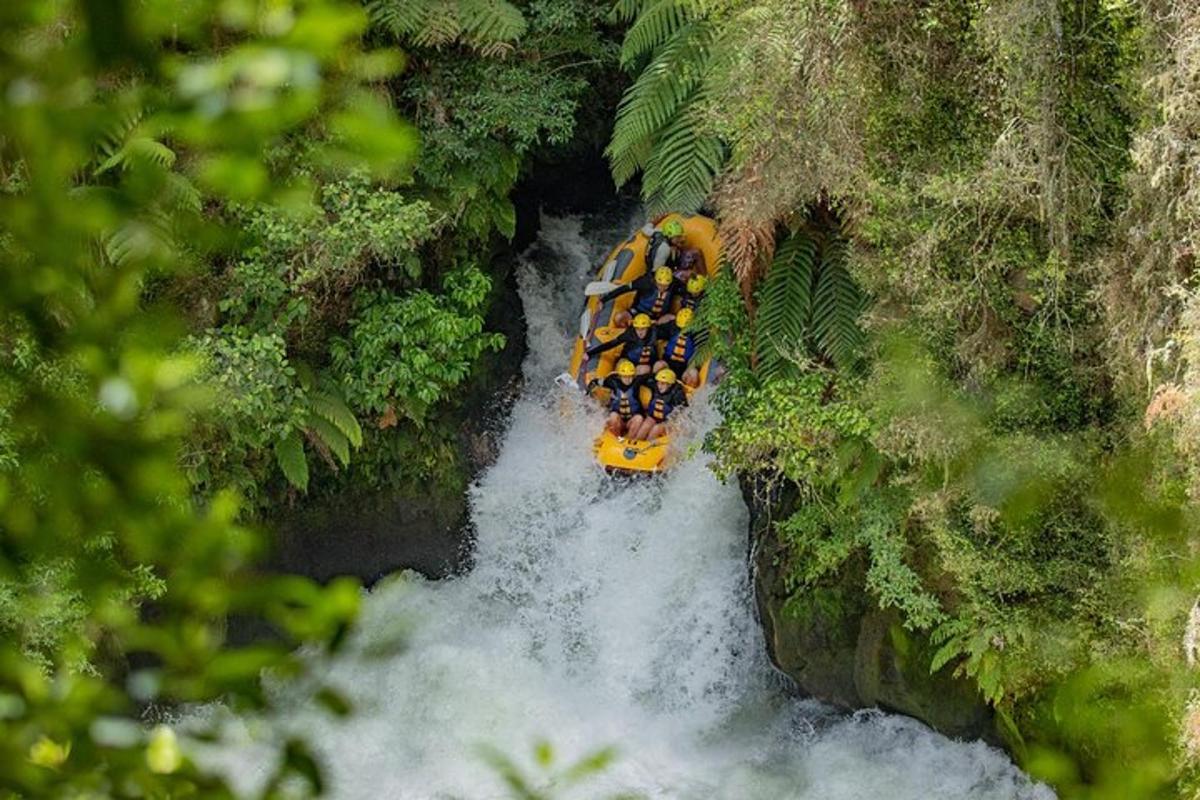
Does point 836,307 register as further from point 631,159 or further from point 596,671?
point 596,671

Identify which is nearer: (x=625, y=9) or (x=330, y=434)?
(x=330, y=434)

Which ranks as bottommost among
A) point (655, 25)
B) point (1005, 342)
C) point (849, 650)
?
point (849, 650)

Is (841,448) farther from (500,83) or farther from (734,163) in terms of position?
(500,83)

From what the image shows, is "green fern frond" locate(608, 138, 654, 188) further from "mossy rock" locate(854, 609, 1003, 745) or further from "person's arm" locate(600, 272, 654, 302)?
"mossy rock" locate(854, 609, 1003, 745)

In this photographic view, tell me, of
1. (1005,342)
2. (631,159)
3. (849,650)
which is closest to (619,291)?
(631,159)

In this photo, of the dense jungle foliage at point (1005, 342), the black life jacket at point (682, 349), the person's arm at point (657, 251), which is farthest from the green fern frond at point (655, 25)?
the black life jacket at point (682, 349)

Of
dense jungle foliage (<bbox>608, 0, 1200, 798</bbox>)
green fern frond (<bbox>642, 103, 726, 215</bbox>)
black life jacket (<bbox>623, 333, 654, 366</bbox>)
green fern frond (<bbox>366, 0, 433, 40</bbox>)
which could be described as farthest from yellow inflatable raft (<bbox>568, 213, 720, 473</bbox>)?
green fern frond (<bbox>366, 0, 433, 40</bbox>)
